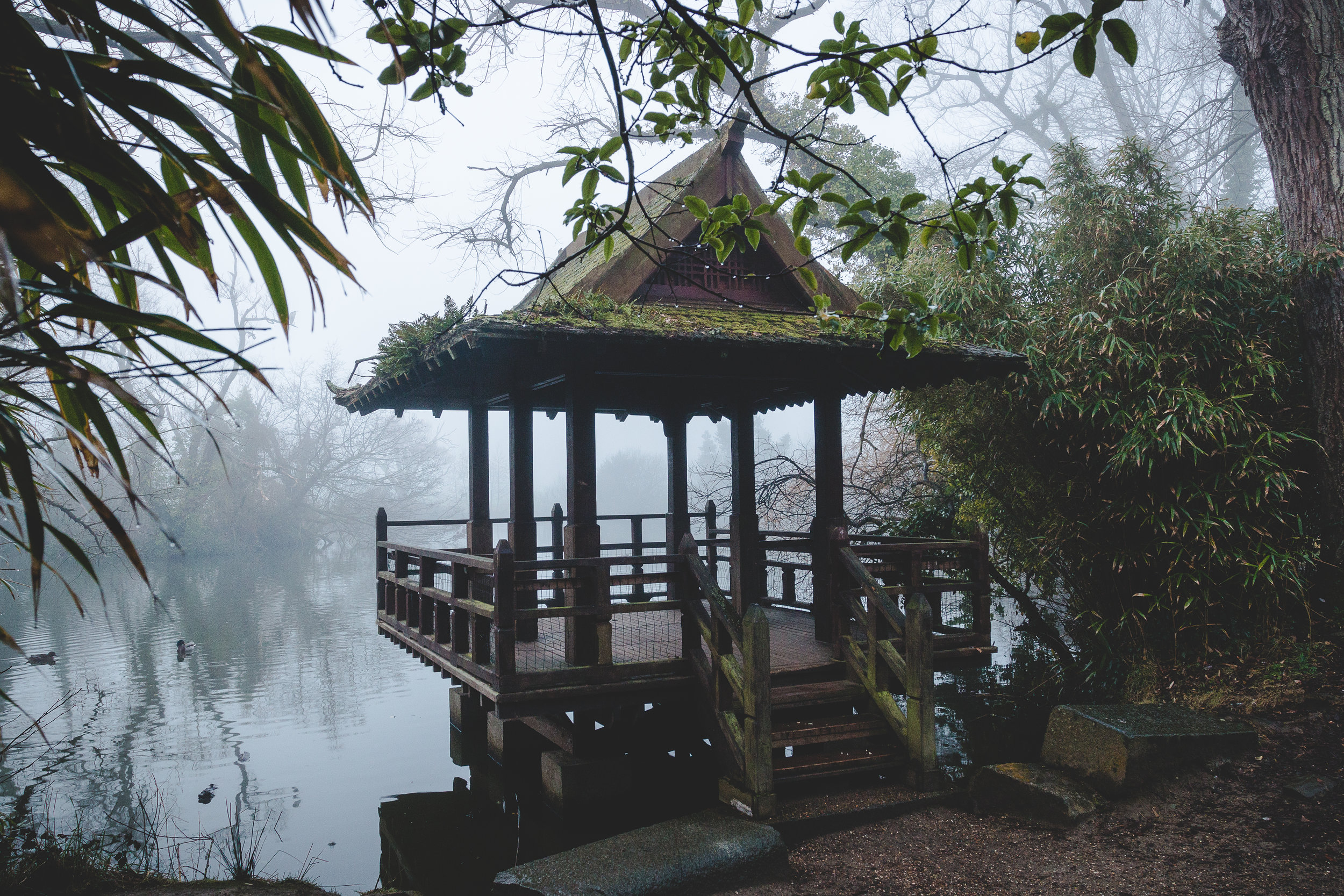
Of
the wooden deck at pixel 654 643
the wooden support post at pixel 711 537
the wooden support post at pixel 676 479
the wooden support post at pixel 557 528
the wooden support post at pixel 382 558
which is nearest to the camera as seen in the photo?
the wooden deck at pixel 654 643

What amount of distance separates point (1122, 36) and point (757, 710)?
173 inches

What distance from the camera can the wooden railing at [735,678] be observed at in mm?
5480

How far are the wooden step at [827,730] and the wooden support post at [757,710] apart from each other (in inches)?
9.7

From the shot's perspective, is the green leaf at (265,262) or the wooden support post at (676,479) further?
the wooden support post at (676,479)

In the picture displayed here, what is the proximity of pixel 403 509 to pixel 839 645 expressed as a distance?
3975 centimetres

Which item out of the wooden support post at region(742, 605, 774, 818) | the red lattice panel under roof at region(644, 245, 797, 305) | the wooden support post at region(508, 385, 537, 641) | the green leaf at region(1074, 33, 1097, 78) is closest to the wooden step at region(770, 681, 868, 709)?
the wooden support post at region(742, 605, 774, 818)

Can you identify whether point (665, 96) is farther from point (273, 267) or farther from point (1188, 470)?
point (1188, 470)

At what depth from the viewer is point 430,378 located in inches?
267

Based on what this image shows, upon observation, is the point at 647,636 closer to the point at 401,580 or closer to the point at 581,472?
the point at 581,472

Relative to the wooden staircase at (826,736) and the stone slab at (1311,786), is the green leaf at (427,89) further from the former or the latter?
the stone slab at (1311,786)

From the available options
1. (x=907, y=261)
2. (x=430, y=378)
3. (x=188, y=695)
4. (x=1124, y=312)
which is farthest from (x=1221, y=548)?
(x=188, y=695)

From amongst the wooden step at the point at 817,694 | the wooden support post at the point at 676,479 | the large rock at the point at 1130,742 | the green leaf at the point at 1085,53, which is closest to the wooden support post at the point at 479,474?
the wooden support post at the point at 676,479

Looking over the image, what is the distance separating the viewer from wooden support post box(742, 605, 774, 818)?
5445mm

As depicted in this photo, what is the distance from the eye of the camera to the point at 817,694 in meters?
6.20
